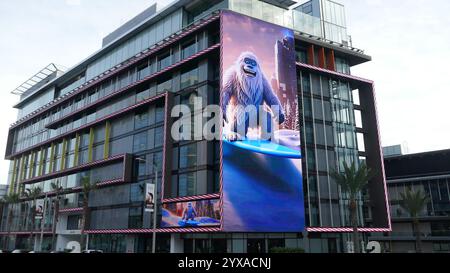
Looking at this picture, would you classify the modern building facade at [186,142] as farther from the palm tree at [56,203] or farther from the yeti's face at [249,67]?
the yeti's face at [249,67]

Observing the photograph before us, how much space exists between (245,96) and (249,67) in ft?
13.5

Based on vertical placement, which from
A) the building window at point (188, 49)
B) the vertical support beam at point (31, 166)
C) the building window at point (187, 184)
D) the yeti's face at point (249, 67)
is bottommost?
the building window at point (187, 184)

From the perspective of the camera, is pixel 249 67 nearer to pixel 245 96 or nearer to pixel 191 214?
pixel 245 96

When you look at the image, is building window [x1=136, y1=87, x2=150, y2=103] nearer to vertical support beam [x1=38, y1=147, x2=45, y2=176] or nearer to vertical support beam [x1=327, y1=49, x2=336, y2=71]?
vertical support beam [x1=327, y1=49, x2=336, y2=71]

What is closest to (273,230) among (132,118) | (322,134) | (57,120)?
(322,134)

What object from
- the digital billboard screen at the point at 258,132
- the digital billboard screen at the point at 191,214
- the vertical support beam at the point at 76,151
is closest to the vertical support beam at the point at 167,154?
the digital billboard screen at the point at 191,214

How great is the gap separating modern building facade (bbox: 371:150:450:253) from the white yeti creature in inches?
1509

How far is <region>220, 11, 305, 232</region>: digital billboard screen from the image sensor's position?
1772 inches

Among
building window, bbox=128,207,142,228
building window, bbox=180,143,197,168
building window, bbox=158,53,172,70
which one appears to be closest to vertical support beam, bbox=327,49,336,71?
building window, bbox=158,53,172,70

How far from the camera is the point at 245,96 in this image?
48.0m

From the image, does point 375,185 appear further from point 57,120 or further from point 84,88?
point 57,120

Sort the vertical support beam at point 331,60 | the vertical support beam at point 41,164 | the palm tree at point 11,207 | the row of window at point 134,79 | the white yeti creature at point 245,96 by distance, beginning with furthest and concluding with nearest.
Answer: the palm tree at point 11,207 → the vertical support beam at point 41,164 → the vertical support beam at point 331,60 → the row of window at point 134,79 → the white yeti creature at point 245,96

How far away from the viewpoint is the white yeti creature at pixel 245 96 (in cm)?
4666

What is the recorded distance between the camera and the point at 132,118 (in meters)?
62.7
